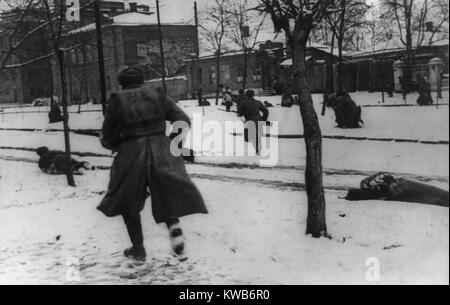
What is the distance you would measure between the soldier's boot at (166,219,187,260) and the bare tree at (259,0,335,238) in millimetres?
1360

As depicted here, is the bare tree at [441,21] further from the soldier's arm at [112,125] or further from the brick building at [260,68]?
the brick building at [260,68]

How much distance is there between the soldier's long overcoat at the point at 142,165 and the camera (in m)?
4.29

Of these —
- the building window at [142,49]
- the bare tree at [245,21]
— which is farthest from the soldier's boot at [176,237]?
the building window at [142,49]

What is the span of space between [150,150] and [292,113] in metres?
17.1

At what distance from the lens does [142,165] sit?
429 centimetres

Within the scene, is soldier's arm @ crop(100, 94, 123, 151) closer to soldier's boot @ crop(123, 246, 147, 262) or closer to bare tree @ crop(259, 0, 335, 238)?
soldier's boot @ crop(123, 246, 147, 262)

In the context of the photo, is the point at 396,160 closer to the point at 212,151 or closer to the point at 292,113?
the point at 212,151

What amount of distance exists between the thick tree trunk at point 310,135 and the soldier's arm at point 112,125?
1.77 metres

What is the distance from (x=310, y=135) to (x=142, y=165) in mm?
1702

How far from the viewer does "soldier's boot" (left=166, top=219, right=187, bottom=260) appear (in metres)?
4.29

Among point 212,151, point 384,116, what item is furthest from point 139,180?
point 384,116

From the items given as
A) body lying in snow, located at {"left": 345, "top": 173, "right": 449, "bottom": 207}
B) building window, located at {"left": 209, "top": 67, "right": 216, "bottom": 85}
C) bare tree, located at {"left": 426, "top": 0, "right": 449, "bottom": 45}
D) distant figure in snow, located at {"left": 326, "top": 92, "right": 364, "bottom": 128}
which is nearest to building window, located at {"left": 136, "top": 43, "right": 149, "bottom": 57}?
building window, located at {"left": 209, "top": 67, "right": 216, "bottom": 85}
